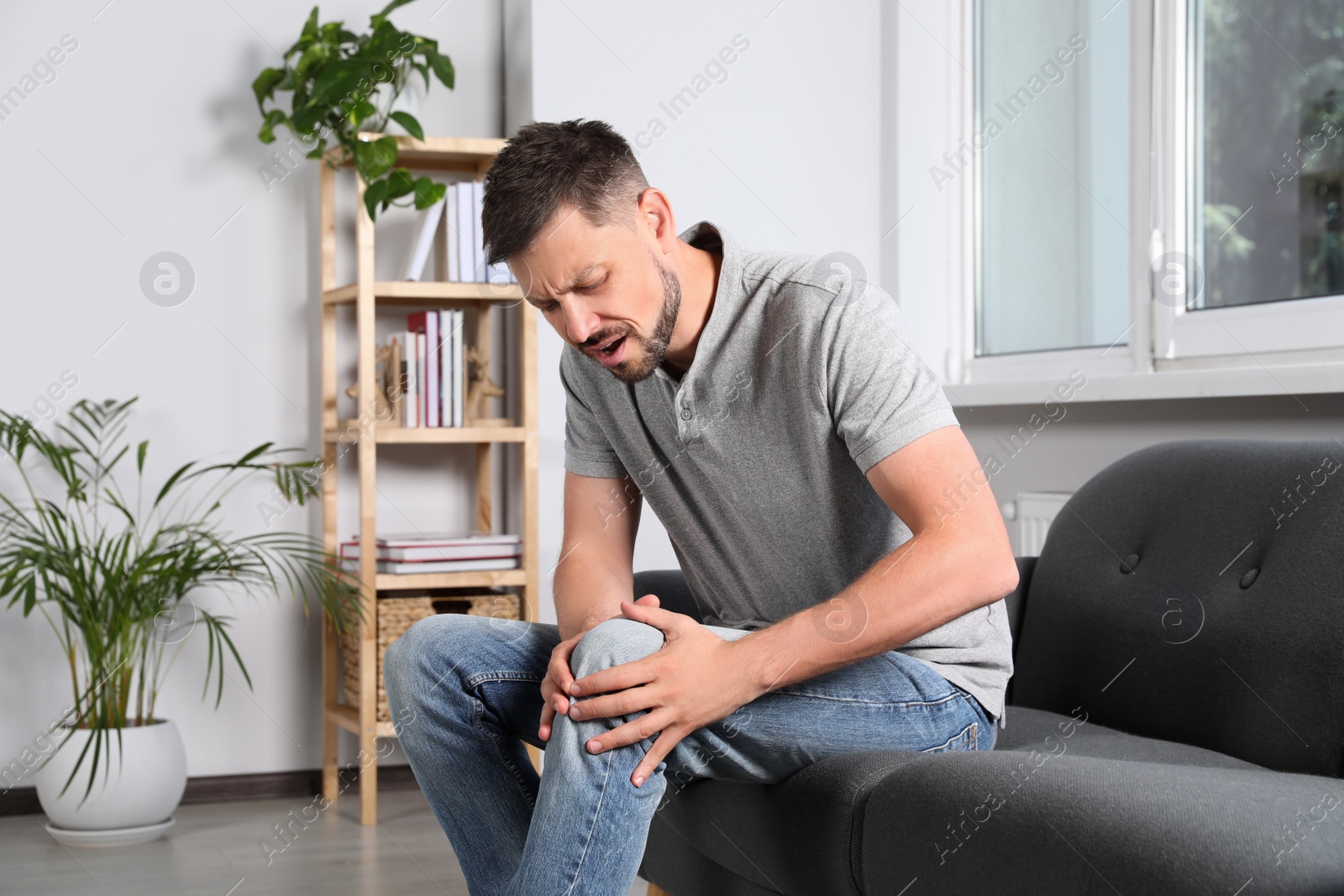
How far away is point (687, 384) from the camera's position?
1492 mm

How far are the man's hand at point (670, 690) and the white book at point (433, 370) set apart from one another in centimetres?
176

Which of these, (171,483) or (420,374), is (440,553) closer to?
(420,374)

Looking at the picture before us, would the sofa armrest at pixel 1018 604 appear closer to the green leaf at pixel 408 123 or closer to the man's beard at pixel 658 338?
the man's beard at pixel 658 338

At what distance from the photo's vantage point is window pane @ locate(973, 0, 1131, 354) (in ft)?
8.67

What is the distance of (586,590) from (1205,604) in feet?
2.49

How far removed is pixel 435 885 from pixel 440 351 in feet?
3.89

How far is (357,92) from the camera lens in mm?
2717

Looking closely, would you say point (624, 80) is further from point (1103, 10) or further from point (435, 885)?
point (435, 885)

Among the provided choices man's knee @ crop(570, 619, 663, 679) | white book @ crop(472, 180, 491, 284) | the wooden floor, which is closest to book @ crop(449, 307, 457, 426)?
white book @ crop(472, 180, 491, 284)

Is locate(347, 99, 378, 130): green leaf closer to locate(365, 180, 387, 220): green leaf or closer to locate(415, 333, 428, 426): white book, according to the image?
locate(365, 180, 387, 220): green leaf

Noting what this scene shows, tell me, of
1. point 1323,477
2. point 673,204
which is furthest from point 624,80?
point 1323,477

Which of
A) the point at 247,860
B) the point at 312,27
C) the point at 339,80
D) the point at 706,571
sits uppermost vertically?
the point at 312,27

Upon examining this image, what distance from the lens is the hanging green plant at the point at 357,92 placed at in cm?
270

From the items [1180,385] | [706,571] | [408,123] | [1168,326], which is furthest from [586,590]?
[408,123]
